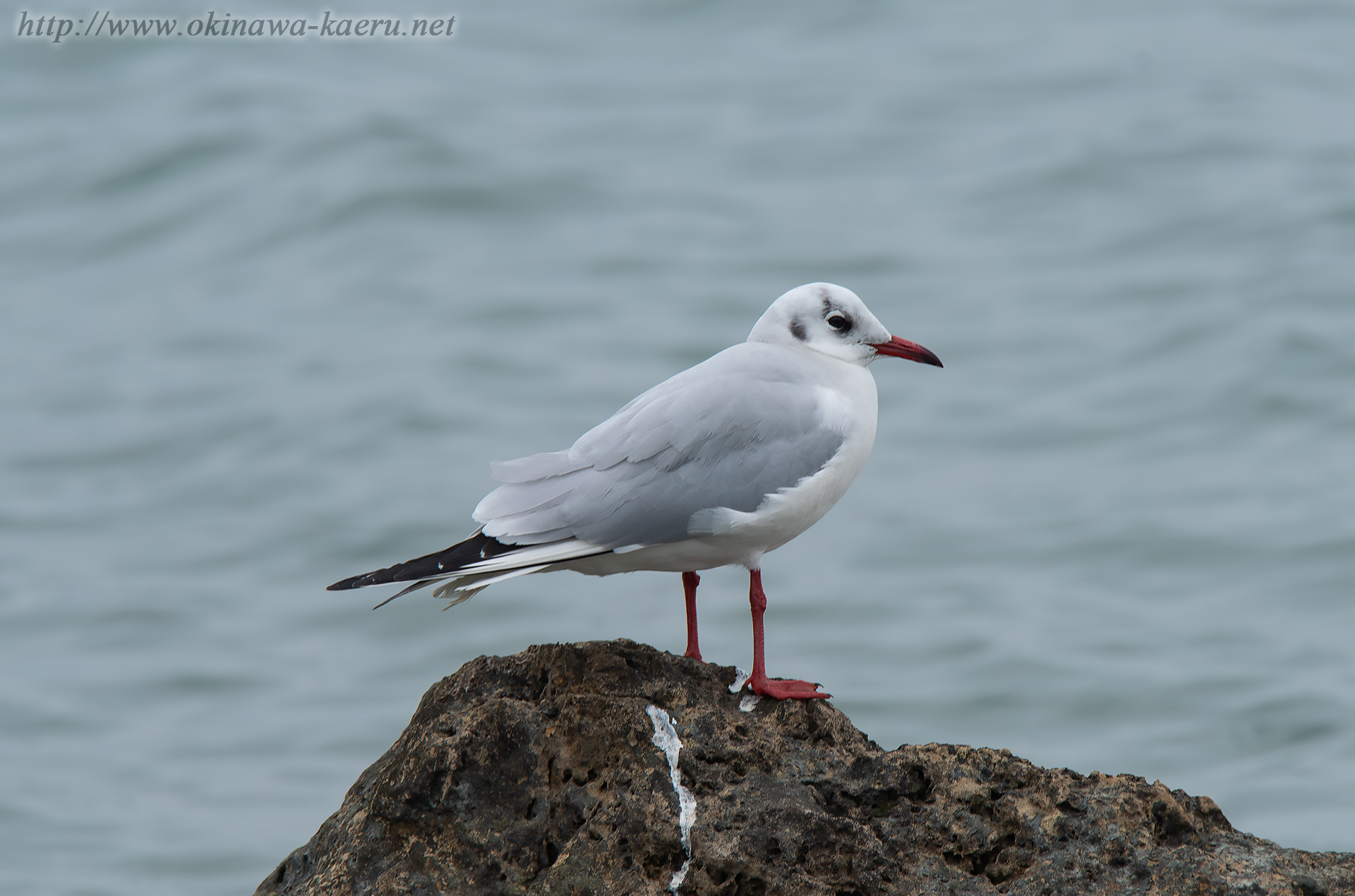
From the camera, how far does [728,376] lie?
5.52 meters

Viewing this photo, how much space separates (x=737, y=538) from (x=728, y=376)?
594 millimetres

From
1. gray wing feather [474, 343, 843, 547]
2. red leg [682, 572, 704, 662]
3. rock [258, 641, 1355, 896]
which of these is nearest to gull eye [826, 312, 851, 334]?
gray wing feather [474, 343, 843, 547]

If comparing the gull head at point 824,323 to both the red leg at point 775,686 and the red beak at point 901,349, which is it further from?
the red leg at point 775,686

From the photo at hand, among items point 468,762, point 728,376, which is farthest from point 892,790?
point 728,376

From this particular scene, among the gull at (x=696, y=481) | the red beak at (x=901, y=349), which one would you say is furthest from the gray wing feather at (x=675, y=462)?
the red beak at (x=901, y=349)

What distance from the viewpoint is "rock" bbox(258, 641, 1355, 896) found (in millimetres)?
4293

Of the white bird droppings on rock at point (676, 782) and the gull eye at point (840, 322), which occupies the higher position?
the gull eye at point (840, 322)

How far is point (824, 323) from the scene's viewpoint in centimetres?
584

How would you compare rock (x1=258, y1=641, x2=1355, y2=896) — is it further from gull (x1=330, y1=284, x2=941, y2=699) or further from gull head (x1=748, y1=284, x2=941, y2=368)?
gull head (x1=748, y1=284, x2=941, y2=368)

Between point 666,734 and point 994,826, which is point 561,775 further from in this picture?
point 994,826

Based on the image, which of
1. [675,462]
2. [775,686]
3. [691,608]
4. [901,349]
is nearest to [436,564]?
[675,462]

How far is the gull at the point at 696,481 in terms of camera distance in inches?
200

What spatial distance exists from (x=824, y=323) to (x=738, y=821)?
2.16 meters

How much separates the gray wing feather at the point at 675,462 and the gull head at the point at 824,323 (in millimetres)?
246
